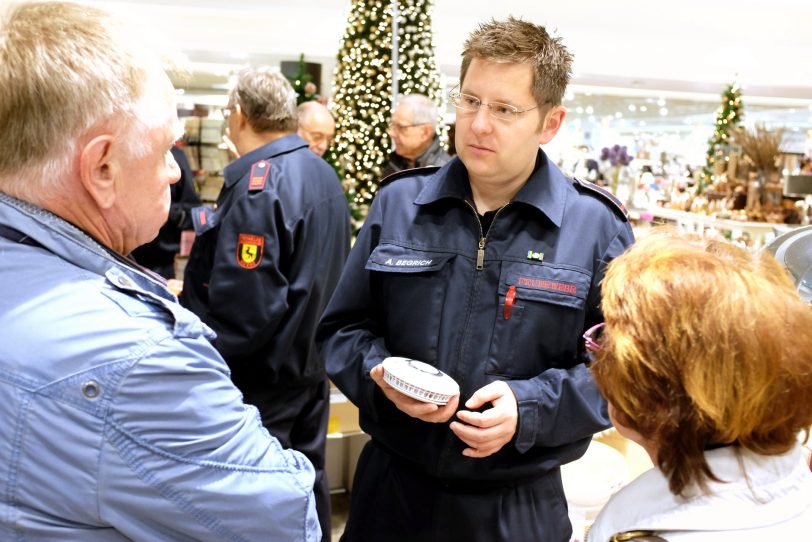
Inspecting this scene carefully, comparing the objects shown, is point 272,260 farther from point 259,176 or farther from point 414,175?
point 414,175

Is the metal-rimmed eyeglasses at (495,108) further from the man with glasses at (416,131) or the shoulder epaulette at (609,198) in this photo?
the man with glasses at (416,131)

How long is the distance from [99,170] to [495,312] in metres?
0.86

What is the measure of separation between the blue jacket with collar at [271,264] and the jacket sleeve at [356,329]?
73 centimetres

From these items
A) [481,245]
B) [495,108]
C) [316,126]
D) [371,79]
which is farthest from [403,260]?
[371,79]

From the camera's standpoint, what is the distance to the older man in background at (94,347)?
2.69 ft

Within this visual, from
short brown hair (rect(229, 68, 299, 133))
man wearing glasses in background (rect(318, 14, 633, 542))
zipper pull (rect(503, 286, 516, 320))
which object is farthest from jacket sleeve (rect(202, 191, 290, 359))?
zipper pull (rect(503, 286, 516, 320))

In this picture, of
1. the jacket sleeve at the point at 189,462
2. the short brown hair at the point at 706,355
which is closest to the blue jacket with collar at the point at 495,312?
the short brown hair at the point at 706,355

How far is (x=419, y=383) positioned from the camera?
1317mm

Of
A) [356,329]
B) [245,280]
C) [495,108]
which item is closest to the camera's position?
[495,108]

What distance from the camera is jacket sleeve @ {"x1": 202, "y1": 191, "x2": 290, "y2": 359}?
2375 millimetres

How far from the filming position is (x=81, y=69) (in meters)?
0.86

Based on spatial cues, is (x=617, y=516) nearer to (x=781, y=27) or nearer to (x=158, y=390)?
(x=158, y=390)

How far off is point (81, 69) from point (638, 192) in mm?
8124

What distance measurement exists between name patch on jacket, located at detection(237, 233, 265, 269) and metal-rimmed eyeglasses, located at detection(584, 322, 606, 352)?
142 cm
